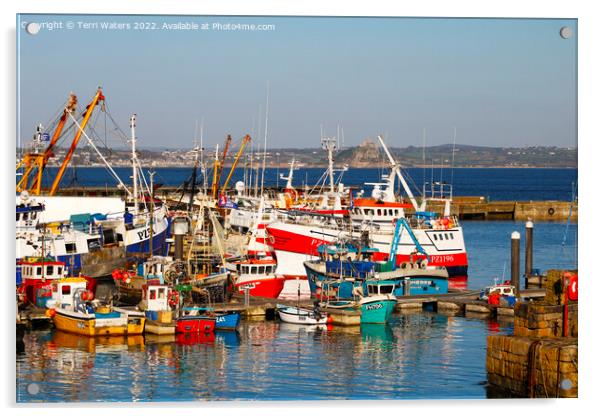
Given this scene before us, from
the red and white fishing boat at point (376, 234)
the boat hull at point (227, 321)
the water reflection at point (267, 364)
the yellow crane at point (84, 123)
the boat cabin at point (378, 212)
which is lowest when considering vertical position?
the water reflection at point (267, 364)

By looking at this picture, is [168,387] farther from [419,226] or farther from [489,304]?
[419,226]

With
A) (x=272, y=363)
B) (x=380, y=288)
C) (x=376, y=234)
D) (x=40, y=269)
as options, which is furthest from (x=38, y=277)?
(x=376, y=234)

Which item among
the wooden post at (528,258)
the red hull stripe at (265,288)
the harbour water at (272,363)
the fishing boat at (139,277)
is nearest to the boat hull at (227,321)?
the harbour water at (272,363)

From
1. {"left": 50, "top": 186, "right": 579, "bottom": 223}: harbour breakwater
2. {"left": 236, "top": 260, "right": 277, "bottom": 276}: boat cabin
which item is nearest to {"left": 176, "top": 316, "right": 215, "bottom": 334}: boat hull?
{"left": 236, "top": 260, "right": 277, "bottom": 276}: boat cabin

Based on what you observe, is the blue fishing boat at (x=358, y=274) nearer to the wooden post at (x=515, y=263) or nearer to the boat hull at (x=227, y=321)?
the wooden post at (x=515, y=263)

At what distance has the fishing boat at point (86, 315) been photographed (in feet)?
84.4

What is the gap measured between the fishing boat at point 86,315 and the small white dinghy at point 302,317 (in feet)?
13.4

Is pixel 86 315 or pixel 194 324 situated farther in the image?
pixel 194 324

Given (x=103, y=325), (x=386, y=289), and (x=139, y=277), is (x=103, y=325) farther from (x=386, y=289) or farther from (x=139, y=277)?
(x=386, y=289)

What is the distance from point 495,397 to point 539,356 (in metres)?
1.12

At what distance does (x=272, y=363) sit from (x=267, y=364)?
0.51ft

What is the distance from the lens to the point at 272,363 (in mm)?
22797
